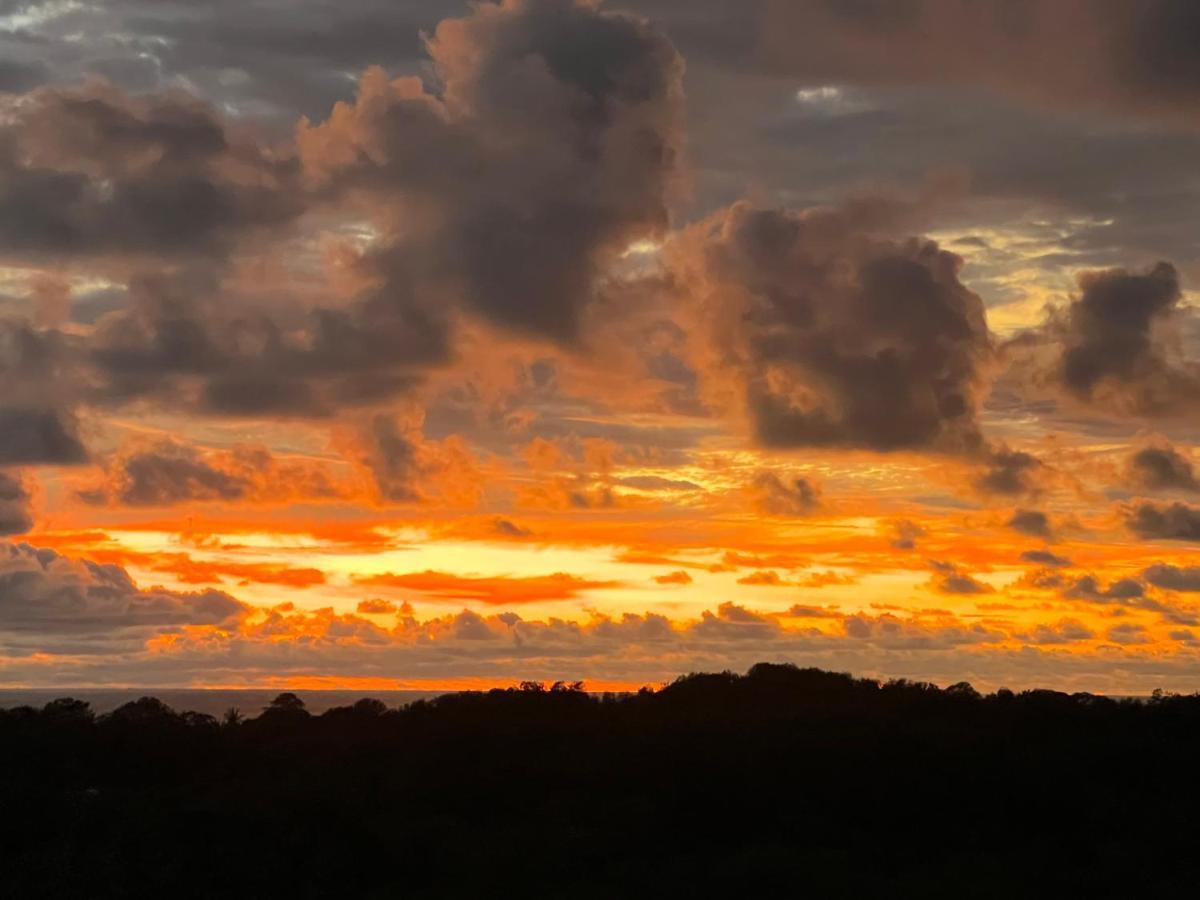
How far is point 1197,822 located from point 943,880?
10.2 meters

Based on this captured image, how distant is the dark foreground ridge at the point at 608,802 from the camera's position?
4581 cm

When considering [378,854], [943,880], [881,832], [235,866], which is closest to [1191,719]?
[881,832]

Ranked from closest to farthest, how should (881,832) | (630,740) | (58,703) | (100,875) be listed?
(100,875) < (881,832) < (630,740) < (58,703)

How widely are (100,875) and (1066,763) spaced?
34.8 m

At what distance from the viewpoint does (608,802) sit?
54.7 m

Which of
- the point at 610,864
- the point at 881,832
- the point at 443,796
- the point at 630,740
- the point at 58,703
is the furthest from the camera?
the point at 58,703

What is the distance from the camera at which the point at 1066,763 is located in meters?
57.3

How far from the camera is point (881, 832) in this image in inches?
2074

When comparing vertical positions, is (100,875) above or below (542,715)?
below

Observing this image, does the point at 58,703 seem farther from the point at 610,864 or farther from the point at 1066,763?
the point at 1066,763

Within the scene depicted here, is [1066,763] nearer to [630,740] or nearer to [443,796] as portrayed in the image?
[630,740]

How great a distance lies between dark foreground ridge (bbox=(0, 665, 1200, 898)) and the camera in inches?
1804

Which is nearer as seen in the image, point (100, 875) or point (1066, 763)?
point (100, 875)

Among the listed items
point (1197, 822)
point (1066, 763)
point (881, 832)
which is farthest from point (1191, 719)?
point (881, 832)
